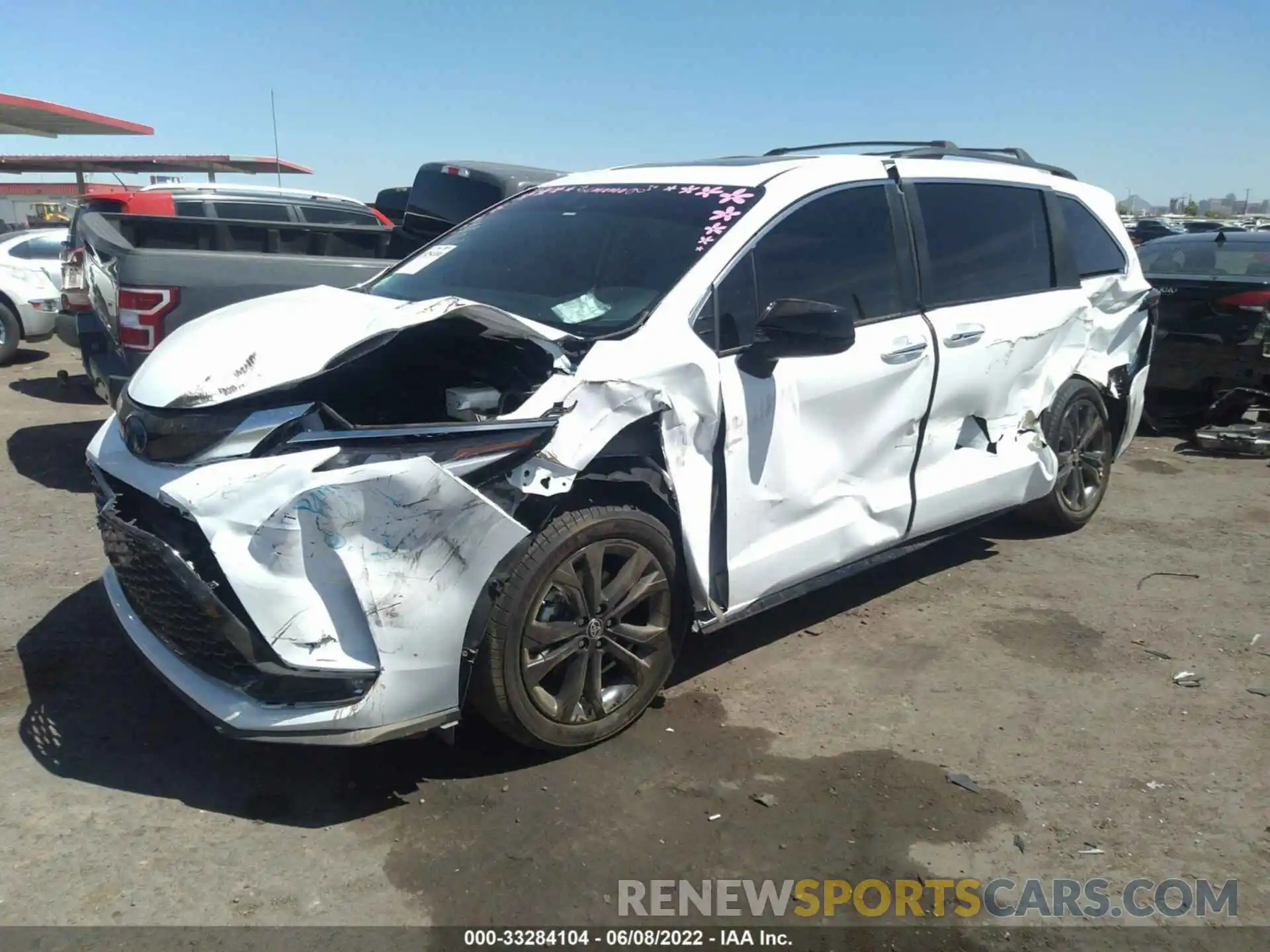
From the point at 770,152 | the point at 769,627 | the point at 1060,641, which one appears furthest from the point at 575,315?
the point at 1060,641

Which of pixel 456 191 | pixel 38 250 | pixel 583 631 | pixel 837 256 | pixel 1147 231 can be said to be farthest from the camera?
pixel 1147 231

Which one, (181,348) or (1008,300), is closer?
(181,348)

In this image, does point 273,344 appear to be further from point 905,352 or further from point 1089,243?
point 1089,243

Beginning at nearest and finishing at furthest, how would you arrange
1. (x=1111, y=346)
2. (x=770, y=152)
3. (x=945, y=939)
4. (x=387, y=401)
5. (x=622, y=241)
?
1. (x=945, y=939)
2. (x=387, y=401)
3. (x=622, y=241)
4. (x=770, y=152)
5. (x=1111, y=346)

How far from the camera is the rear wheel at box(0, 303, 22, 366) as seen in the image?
1100cm

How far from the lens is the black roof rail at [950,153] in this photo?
4.98 m

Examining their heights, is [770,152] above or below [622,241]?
above

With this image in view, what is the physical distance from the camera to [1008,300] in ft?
16.4

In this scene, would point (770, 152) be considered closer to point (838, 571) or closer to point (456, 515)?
point (838, 571)

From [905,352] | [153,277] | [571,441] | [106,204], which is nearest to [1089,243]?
[905,352]

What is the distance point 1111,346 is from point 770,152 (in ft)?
7.48

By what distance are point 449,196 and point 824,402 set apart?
647 centimetres

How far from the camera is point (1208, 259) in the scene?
342 inches

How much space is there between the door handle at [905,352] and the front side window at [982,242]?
10.4 inches
